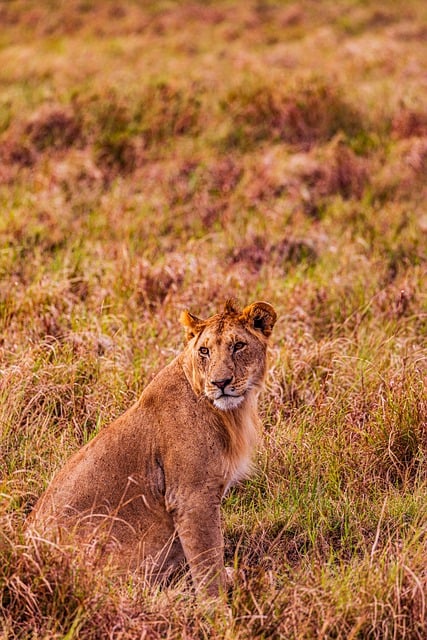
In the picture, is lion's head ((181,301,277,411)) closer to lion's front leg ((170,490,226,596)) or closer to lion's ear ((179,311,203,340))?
lion's ear ((179,311,203,340))

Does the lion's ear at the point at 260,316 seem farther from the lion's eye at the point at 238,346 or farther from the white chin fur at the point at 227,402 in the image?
the white chin fur at the point at 227,402

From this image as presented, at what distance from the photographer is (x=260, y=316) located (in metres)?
4.37

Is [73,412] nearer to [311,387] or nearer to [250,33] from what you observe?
[311,387]

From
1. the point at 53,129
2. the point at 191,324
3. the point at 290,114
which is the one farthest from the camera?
the point at 290,114

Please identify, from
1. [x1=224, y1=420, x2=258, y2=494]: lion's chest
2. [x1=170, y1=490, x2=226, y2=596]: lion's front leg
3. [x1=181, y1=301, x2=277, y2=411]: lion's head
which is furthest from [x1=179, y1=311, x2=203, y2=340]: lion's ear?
[x1=170, y1=490, x2=226, y2=596]: lion's front leg

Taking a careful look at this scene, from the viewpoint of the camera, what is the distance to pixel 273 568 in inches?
174

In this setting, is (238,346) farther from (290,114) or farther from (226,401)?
(290,114)

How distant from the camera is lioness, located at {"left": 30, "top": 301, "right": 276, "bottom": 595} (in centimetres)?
408

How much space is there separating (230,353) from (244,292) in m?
3.36

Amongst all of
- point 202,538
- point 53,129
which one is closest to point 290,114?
point 53,129

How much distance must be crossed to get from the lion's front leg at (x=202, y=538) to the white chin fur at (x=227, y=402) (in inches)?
15.8

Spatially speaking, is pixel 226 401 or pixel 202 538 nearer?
pixel 202 538

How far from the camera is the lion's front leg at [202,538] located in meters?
4.03

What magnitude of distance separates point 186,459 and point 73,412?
1.67 meters
